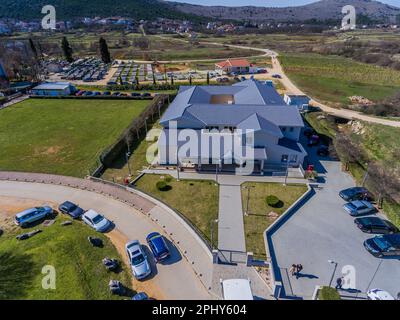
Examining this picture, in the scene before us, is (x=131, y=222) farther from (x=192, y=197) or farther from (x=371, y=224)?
(x=371, y=224)

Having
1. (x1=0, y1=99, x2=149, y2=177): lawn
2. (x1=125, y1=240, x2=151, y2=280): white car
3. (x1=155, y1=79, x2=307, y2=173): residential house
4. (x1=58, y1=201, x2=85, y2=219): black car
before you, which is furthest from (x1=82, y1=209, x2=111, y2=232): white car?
(x1=155, y1=79, x2=307, y2=173): residential house

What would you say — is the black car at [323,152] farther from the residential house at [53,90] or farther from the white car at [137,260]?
the residential house at [53,90]

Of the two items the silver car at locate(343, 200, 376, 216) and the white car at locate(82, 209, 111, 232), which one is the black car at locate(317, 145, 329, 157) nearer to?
the silver car at locate(343, 200, 376, 216)

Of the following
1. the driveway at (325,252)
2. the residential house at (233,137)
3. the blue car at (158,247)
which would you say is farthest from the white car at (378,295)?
the residential house at (233,137)

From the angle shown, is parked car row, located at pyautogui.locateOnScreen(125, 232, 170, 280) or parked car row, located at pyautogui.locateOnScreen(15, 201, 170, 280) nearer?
parked car row, located at pyautogui.locateOnScreen(125, 232, 170, 280)


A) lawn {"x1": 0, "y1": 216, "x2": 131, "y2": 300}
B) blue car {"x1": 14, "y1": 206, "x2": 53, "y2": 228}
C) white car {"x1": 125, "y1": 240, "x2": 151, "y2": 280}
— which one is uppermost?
blue car {"x1": 14, "y1": 206, "x2": 53, "y2": 228}

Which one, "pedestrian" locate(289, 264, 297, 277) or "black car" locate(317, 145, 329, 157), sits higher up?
"black car" locate(317, 145, 329, 157)

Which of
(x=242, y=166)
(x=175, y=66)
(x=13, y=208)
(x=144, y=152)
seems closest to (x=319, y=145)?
(x=242, y=166)
